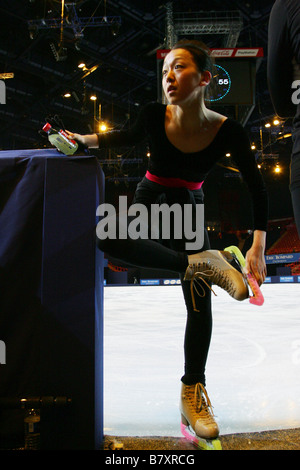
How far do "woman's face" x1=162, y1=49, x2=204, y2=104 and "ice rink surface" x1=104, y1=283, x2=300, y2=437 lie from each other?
991 mm

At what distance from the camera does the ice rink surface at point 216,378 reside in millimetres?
1078

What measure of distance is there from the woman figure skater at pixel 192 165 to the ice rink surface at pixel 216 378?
0.13 meters

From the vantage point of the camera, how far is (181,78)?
109cm

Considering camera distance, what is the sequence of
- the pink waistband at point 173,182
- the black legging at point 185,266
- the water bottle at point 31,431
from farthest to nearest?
the pink waistband at point 173,182 → the black legging at point 185,266 → the water bottle at point 31,431

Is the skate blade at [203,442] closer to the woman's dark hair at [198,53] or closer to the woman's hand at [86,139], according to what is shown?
the woman's hand at [86,139]

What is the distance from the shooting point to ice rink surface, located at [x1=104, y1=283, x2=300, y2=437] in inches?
42.4

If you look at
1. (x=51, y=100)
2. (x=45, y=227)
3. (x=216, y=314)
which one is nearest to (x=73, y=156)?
(x=45, y=227)

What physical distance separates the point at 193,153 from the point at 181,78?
23 centimetres

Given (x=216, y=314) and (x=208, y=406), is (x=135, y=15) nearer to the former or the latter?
(x=216, y=314)

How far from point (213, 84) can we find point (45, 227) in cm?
80
